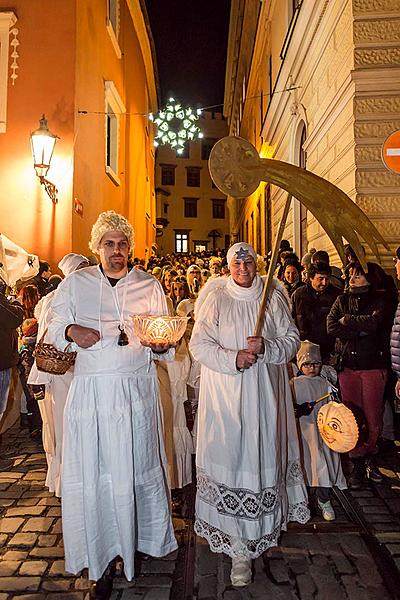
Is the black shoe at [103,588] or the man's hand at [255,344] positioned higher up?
the man's hand at [255,344]

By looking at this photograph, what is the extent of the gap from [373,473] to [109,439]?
325 cm

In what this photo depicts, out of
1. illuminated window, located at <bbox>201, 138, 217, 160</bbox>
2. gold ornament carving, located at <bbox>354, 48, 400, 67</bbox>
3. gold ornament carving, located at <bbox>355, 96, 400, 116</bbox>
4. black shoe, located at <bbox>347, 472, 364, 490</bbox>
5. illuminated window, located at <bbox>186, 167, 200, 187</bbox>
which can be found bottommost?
black shoe, located at <bbox>347, 472, 364, 490</bbox>

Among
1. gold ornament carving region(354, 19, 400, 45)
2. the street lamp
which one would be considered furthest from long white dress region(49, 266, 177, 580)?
the street lamp

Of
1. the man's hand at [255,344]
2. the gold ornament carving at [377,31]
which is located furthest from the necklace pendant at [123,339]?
the gold ornament carving at [377,31]

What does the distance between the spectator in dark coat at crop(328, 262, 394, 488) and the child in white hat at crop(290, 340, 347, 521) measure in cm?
56

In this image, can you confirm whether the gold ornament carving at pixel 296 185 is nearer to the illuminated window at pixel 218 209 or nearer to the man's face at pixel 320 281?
the man's face at pixel 320 281

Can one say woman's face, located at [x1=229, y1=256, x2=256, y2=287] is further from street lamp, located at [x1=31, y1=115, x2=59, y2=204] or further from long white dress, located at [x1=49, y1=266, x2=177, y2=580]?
street lamp, located at [x1=31, y1=115, x2=59, y2=204]

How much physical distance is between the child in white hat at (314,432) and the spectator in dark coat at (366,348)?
564 mm

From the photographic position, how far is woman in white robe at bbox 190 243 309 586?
142 inches

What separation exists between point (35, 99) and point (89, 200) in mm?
2274

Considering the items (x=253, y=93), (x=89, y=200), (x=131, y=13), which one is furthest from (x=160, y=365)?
(x=253, y=93)

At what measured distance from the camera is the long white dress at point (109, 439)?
136 inches

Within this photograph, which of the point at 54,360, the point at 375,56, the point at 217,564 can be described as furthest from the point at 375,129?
the point at 217,564

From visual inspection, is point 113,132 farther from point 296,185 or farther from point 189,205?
point 189,205
